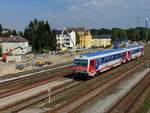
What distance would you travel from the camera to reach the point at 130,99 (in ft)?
85.9

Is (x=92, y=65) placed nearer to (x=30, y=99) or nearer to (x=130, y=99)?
(x=130, y=99)

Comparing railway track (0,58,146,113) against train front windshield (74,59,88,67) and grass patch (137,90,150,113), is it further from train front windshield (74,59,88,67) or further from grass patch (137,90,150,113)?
grass patch (137,90,150,113)

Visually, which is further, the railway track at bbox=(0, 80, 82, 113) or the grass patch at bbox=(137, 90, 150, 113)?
the railway track at bbox=(0, 80, 82, 113)

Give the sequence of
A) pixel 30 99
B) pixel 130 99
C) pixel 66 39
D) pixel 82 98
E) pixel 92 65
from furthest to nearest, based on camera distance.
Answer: pixel 66 39 → pixel 92 65 → pixel 30 99 → pixel 82 98 → pixel 130 99

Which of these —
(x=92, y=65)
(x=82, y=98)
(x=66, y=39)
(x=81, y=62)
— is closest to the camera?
(x=82, y=98)

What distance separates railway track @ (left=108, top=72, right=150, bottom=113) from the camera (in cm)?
2264

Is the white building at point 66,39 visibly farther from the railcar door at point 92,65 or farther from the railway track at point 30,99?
the railway track at point 30,99

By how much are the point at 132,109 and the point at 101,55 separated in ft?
56.6

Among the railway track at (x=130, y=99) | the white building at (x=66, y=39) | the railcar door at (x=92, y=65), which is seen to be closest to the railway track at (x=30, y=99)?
the railcar door at (x=92, y=65)

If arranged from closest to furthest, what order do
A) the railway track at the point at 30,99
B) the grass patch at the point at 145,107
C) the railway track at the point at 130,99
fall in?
the grass patch at the point at 145,107 < the railway track at the point at 130,99 < the railway track at the point at 30,99

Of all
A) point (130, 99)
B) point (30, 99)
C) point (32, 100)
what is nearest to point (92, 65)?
point (130, 99)

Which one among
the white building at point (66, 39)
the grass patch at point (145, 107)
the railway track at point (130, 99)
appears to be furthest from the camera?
the white building at point (66, 39)

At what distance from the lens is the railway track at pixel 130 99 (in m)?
22.6

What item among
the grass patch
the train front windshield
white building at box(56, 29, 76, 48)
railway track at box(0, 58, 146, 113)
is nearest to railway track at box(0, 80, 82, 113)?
railway track at box(0, 58, 146, 113)
